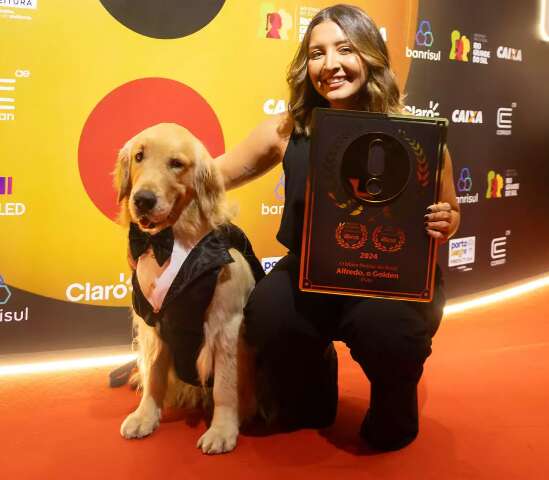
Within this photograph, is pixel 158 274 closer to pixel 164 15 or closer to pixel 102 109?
pixel 102 109

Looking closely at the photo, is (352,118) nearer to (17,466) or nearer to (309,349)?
(309,349)

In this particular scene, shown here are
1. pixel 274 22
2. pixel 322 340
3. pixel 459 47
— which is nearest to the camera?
pixel 322 340

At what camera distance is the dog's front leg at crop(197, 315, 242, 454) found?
5.08 feet

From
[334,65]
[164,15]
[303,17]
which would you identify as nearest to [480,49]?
[303,17]

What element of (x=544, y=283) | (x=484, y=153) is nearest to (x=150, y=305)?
(x=484, y=153)

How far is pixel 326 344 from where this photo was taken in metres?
1.65

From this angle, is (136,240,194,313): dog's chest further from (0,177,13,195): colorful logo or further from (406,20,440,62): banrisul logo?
(406,20,440,62): banrisul logo

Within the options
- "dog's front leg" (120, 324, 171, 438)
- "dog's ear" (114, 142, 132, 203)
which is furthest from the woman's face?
"dog's front leg" (120, 324, 171, 438)

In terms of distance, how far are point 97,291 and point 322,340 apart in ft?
3.82

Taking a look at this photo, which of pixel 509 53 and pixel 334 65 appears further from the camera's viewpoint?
pixel 509 53

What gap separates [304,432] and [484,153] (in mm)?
2300

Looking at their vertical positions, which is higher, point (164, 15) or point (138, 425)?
point (164, 15)

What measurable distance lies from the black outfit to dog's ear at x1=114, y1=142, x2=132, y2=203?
441 mm

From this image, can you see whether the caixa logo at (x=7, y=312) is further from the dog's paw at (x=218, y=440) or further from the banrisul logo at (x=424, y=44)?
the banrisul logo at (x=424, y=44)
